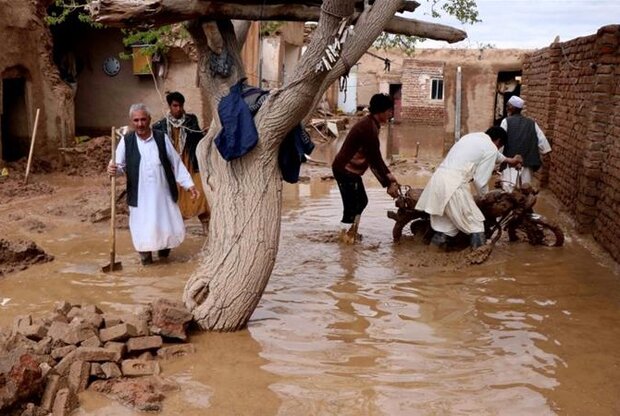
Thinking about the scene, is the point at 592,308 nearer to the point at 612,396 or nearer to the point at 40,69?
the point at 612,396

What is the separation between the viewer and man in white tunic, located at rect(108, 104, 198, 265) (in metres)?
6.70

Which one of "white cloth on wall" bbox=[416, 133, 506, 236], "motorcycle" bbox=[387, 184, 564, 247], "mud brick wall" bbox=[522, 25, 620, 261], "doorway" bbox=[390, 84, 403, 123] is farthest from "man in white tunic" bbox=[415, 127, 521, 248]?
"doorway" bbox=[390, 84, 403, 123]

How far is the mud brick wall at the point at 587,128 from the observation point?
765 cm

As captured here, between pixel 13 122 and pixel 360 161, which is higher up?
pixel 13 122

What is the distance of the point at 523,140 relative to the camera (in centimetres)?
921

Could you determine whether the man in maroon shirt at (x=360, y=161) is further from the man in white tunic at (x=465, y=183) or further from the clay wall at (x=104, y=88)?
the clay wall at (x=104, y=88)

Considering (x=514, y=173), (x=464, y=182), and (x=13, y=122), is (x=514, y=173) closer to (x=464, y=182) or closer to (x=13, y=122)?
(x=464, y=182)

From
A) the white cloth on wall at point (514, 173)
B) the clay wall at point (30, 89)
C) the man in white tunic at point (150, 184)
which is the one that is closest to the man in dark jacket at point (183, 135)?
the man in white tunic at point (150, 184)

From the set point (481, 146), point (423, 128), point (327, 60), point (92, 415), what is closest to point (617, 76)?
point (481, 146)

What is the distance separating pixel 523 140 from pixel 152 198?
5118 mm

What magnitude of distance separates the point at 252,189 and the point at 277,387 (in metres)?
1.57

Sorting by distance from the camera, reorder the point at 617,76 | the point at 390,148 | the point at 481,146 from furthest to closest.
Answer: the point at 390,148, the point at 617,76, the point at 481,146

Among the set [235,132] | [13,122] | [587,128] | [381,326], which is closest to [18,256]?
[235,132]

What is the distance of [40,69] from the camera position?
13.0m
